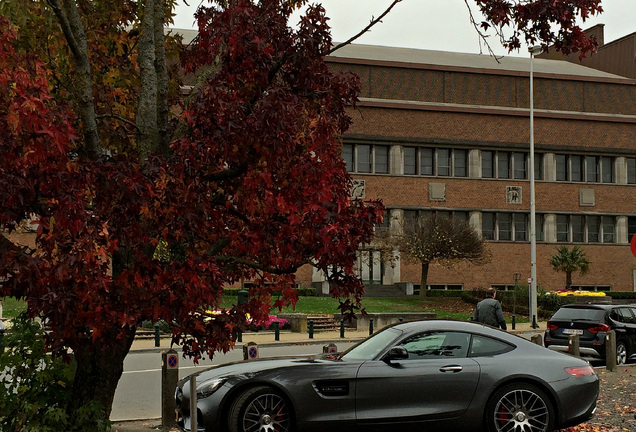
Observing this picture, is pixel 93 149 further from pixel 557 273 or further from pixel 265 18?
pixel 557 273

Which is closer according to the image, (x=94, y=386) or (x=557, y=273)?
(x=94, y=386)

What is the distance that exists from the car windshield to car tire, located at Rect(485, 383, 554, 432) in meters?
1.21

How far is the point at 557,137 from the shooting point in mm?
56406

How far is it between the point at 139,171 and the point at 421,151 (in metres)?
48.1

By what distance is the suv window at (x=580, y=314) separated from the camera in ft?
59.7

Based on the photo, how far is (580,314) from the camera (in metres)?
18.5

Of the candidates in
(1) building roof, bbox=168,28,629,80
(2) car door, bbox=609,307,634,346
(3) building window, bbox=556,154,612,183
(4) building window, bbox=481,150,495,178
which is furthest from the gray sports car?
(3) building window, bbox=556,154,612,183

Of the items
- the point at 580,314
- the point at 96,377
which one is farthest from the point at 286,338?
the point at 96,377

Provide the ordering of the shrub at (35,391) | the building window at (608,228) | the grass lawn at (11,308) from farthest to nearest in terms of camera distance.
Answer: the building window at (608,228), the grass lawn at (11,308), the shrub at (35,391)

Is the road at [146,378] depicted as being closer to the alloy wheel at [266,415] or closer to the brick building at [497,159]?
the alloy wheel at [266,415]

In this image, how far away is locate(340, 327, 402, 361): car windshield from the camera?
8945 mm

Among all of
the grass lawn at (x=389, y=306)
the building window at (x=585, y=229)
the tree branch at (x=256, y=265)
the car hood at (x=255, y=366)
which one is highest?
the building window at (x=585, y=229)

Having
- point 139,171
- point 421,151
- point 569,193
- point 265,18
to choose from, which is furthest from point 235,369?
point 569,193

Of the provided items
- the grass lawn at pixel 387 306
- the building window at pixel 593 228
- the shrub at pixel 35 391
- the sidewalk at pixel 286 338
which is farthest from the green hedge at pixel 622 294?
the shrub at pixel 35 391
